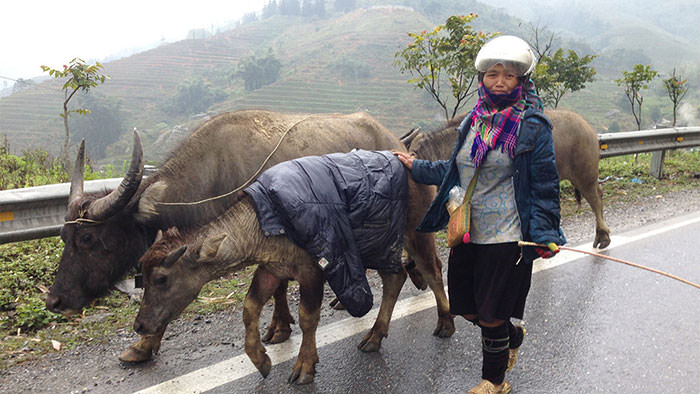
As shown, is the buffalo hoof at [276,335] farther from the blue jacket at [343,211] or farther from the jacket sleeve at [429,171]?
the jacket sleeve at [429,171]

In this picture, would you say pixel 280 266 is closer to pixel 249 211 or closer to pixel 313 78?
pixel 249 211

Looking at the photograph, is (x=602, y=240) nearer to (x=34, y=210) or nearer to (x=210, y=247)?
(x=210, y=247)

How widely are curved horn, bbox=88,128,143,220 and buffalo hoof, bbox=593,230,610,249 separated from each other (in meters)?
4.86

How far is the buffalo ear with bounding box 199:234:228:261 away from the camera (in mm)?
3057

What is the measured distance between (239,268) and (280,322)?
30.5 inches

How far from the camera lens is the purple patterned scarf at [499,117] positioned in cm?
293

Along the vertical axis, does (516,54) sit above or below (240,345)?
above

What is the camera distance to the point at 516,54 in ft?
9.42

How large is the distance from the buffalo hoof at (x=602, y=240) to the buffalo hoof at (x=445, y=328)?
9.29 ft

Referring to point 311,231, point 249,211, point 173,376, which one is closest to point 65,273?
point 173,376

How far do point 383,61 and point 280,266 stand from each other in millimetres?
103950

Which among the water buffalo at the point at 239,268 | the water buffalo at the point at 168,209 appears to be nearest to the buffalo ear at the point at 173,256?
the water buffalo at the point at 239,268

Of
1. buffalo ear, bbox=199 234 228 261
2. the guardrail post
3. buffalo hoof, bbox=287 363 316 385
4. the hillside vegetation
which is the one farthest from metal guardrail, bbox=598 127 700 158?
the hillside vegetation

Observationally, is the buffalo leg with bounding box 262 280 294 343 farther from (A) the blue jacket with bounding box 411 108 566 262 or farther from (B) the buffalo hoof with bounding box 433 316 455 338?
(A) the blue jacket with bounding box 411 108 566 262
